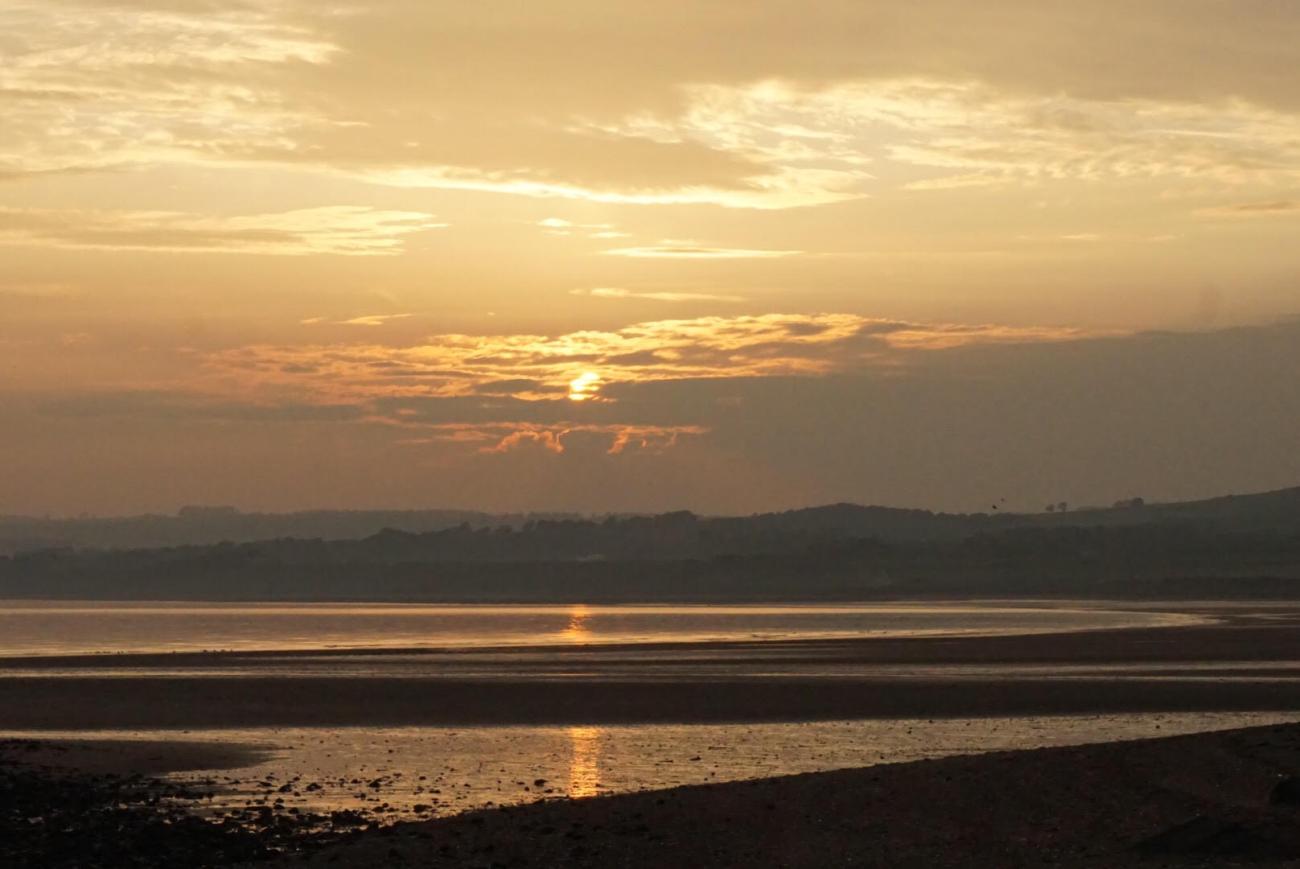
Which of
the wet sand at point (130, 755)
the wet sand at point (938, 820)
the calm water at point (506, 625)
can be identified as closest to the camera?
the wet sand at point (938, 820)

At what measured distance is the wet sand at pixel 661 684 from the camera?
138 ft

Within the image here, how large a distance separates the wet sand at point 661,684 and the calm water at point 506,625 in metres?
10.2

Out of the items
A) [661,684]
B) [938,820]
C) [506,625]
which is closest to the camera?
[938,820]

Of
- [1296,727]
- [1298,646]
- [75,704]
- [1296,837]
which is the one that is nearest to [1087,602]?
[1298,646]

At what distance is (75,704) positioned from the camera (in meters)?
47.3

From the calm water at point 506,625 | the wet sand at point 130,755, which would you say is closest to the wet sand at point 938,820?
the wet sand at point 130,755

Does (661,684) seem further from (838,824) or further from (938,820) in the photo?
(938,820)

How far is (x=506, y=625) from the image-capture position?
104 m

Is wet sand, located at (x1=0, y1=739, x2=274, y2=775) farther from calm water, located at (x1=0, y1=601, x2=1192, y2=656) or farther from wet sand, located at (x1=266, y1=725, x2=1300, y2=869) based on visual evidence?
calm water, located at (x1=0, y1=601, x2=1192, y2=656)

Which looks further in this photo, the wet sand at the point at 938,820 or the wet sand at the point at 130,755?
the wet sand at the point at 130,755

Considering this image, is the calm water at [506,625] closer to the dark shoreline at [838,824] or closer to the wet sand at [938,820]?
the dark shoreline at [838,824]

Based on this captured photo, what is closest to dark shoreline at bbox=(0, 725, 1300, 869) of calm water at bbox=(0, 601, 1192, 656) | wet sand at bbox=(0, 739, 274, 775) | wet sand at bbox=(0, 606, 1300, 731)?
wet sand at bbox=(0, 739, 274, 775)

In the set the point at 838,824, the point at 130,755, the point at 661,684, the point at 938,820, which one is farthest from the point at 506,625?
the point at 938,820

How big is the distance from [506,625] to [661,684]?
54.4m
